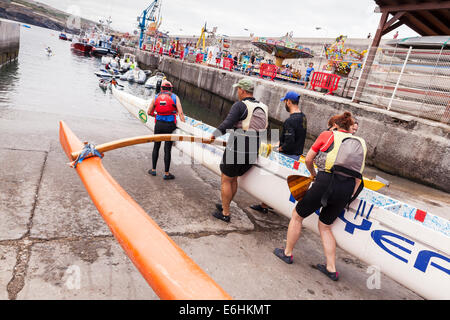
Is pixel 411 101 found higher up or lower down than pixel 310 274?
higher up

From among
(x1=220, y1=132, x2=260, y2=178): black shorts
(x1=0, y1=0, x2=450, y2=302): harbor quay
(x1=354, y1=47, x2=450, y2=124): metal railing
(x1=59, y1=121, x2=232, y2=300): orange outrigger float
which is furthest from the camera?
(x1=354, y1=47, x2=450, y2=124): metal railing

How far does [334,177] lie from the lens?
8.42ft

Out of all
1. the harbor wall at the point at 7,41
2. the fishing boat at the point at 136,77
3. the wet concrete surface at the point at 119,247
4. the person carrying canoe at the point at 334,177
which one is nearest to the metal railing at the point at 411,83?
the wet concrete surface at the point at 119,247

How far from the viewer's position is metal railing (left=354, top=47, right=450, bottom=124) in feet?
23.3

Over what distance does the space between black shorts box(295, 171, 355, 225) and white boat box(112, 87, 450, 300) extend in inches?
11.0

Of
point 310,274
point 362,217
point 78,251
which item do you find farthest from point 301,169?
point 78,251

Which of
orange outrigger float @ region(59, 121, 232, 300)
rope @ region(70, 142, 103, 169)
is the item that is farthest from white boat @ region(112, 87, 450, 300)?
rope @ region(70, 142, 103, 169)

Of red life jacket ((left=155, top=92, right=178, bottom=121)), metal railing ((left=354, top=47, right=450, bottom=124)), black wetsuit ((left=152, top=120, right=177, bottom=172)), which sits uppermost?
metal railing ((left=354, top=47, right=450, bottom=124))

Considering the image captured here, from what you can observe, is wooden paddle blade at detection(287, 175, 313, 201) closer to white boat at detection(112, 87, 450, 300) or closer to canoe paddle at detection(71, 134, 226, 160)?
white boat at detection(112, 87, 450, 300)

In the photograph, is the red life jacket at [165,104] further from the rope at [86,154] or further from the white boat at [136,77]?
the white boat at [136,77]

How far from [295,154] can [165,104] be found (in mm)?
2241

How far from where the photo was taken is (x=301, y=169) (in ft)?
11.8
